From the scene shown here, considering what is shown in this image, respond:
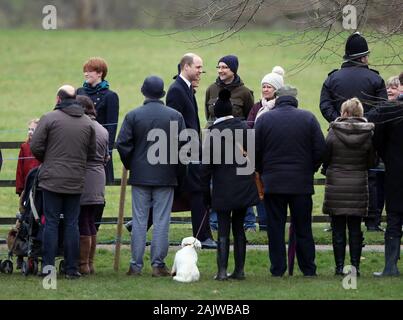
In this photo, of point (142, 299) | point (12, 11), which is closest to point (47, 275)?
point (142, 299)

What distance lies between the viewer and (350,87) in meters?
15.1

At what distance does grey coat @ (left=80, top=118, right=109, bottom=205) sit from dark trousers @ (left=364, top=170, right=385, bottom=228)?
4336mm

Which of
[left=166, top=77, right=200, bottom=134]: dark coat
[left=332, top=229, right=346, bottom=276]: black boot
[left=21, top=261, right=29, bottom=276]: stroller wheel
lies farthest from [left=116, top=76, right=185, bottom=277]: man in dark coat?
[left=332, top=229, right=346, bottom=276]: black boot

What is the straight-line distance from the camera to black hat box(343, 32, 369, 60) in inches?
570

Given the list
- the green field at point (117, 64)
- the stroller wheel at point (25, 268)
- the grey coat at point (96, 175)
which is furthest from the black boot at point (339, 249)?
the green field at point (117, 64)

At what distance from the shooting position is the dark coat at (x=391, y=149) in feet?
44.5

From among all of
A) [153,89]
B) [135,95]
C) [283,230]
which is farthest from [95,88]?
[135,95]

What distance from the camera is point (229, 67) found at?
52.2 feet

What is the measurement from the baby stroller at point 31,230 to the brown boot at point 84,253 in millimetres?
236

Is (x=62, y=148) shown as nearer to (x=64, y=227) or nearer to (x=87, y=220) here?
(x=64, y=227)

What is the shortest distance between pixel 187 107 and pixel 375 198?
3.22 meters

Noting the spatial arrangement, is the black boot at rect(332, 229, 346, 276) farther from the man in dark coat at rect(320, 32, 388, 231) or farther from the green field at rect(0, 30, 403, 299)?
the man in dark coat at rect(320, 32, 388, 231)

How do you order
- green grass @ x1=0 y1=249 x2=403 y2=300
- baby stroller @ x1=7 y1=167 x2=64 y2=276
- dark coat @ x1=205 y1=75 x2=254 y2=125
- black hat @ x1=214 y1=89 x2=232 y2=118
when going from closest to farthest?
green grass @ x1=0 y1=249 x2=403 y2=300 < black hat @ x1=214 y1=89 x2=232 y2=118 < baby stroller @ x1=7 y1=167 x2=64 y2=276 < dark coat @ x1=205 y1=75 x2=254 y2=125

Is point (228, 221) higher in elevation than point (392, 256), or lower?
higher
